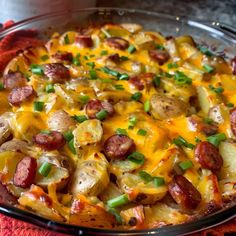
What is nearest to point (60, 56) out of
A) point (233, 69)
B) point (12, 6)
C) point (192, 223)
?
point (12, 6)

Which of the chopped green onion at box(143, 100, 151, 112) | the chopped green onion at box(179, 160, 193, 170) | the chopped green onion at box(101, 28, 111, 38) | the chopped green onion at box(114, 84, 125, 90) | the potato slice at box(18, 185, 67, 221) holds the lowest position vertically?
the potato slice at box(18, 185, 67, 221)

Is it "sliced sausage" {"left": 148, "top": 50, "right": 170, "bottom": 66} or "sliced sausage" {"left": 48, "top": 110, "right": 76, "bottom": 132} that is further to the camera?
"sliced sausage" {"left": 148, "top": 50, "right": 170, "bottom": 66}

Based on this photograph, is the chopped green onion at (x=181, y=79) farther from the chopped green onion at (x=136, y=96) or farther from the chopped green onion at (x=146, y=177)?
the chopped green onion at (x=146, y=177)

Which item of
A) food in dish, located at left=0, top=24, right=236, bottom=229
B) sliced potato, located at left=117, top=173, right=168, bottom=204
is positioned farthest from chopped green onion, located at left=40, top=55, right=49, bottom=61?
sliced potato, located at left=117, top=173, right=168, bottom=204

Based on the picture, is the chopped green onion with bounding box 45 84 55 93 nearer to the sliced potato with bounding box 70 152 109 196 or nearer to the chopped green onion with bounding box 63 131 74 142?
the chopped green onion with bounding box 63 131 74 142

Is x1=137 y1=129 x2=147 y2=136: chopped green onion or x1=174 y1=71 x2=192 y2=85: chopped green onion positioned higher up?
x1=174 y1=71 x2=192 y2=85: chopped green onion

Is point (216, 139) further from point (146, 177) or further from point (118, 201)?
point (118, 201)
